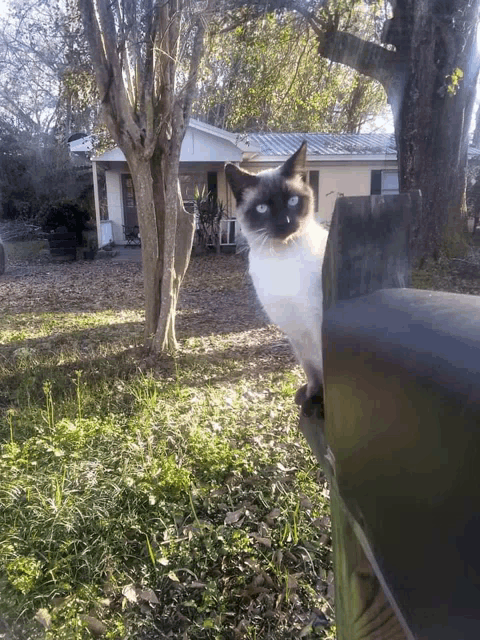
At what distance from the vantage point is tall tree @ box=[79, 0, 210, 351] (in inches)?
200

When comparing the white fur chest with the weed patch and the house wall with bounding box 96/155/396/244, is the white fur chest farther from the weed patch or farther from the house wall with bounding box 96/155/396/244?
the house wall with bounding box 96/155/396/244

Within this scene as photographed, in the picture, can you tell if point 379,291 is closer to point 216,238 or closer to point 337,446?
point 337,446

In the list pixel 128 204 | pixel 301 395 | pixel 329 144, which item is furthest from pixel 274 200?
pixel 128 204

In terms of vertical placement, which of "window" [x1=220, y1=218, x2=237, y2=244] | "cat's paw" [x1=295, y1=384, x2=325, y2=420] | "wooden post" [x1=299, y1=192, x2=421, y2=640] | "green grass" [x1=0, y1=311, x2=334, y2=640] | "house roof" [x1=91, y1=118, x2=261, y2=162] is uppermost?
"house roof" [x1=91, y1=118, x2=261, y2=162]

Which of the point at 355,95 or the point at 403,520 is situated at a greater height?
the point at 355,95

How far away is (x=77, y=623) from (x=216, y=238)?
45.2ft

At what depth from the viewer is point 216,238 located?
51.1 ft

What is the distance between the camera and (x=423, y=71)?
321 inches

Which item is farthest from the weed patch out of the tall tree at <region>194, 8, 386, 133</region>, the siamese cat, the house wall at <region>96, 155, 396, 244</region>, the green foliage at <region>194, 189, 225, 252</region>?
the house wall at <region>96, 155, 396, 244</region>

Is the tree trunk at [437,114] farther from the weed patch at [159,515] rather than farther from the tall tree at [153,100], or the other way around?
the weed patch at [159,515]

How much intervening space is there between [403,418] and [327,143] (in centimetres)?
1781

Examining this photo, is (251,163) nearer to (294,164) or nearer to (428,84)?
(428,84)

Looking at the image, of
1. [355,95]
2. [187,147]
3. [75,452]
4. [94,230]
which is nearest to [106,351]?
[75,452]

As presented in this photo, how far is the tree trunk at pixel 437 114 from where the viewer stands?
25.3ft
